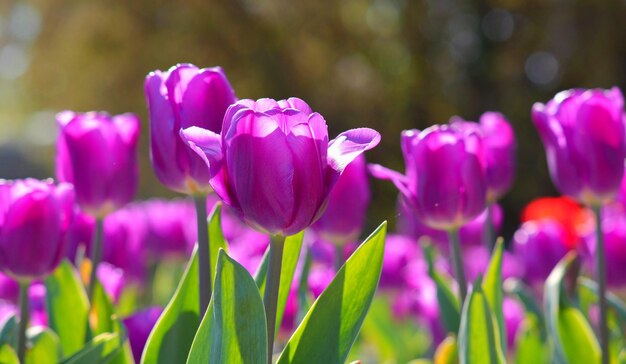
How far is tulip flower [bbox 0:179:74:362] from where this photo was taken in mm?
829

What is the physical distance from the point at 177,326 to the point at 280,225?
210 millimetres

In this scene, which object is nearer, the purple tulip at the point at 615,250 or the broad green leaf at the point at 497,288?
the broad green leaf at the point at 497,288

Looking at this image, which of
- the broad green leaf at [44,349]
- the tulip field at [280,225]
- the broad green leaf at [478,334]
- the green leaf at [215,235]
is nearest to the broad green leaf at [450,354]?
the tulip field at [280,225]

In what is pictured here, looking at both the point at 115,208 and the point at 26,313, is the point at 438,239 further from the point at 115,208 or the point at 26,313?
the point at 26,313

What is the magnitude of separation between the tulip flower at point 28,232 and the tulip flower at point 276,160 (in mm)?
312

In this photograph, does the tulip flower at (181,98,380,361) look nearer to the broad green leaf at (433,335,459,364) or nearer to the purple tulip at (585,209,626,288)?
the broad green leaf at (433,335,459,364)

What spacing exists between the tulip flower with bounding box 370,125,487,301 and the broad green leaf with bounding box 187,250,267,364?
321 millimetres

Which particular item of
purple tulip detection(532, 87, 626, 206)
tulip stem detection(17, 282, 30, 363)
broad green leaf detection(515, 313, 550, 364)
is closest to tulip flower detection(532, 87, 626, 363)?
purple tulip detection(532, 87, 626, 206)

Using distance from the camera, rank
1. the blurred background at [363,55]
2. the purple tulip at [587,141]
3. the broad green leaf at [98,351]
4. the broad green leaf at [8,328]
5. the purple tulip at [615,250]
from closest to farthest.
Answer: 1. the broad green leaf at [98,351]
2. the broad green leaf at [8,328]
3. the purple tulip at [587,141]
4. the purple tulip at [615,250]
5. the blurred background at [363,55]

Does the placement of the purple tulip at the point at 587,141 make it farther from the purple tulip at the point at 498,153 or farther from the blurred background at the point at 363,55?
the blurred background at the point at 363,55

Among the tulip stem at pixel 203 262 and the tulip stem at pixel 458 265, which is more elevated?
the tulip stem at pixel 203 262

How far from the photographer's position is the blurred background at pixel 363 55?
8.08 metres

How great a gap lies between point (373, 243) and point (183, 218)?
1.60 meters

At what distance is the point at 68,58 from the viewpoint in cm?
916
